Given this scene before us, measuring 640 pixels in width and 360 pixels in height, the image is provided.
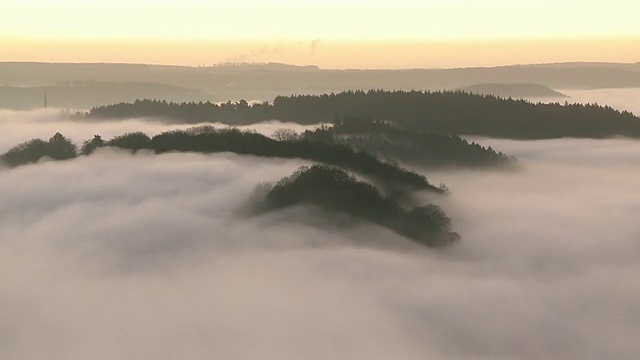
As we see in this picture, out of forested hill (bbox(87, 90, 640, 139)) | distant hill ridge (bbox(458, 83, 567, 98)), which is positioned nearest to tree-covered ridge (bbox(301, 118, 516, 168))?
forested hill (bbox(87, 90, 640, 139))

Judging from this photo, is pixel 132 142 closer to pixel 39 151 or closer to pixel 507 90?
pixel 39 151

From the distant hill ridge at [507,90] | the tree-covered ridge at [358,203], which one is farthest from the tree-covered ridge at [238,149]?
the distant hill ridge at [507,90]

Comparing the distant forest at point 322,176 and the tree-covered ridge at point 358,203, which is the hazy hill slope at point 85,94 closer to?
the distant forest at point 322,176

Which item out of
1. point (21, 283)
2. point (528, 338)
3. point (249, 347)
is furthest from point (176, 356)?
point (528, 338)

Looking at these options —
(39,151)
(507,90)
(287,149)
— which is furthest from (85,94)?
(507,90)

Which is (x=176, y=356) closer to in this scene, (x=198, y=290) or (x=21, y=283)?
(x=198, y=290)

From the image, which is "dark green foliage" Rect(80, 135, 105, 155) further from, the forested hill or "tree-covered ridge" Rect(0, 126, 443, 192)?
the forested hill
